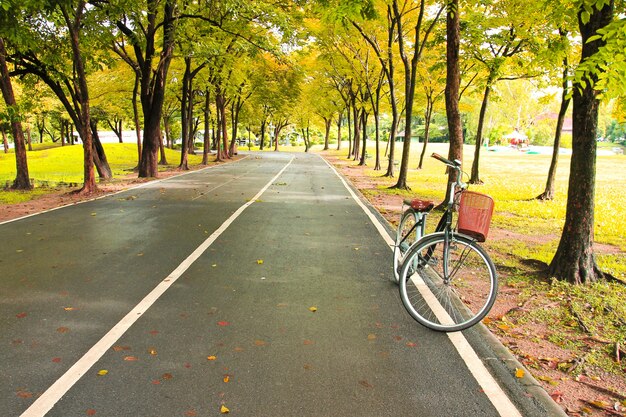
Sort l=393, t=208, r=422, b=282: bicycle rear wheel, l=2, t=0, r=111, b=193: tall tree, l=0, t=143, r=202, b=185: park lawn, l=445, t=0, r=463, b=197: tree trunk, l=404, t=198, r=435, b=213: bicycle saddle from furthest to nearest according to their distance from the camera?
l=0, t=143, r=202, b=185: park lawn, l=2, t=0, r=111, b=193: tall tree, l=445, t=0, r=463, b=197: tree trunk, l=393, t=208, r=422, b=282: bicycle rear wheel, l=404, t=198, r=435, b=213: bicycle saddle

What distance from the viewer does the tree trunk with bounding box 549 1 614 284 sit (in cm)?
599

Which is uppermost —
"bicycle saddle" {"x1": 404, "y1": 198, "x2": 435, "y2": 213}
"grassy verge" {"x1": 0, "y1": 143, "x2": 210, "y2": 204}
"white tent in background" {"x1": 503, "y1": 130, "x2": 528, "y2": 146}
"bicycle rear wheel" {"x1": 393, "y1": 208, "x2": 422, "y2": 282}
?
"white tent in background" {"x1": 503, "y1": 130, "x2": 528, "y2": 146}

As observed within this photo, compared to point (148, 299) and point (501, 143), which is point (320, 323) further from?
point (501, 143)

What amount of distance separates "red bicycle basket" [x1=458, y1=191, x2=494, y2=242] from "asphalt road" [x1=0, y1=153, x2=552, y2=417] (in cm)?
96

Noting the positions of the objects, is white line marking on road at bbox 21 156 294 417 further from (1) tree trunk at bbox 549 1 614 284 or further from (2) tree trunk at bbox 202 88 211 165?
(2) tree trunk at bbox 202 88 211 165

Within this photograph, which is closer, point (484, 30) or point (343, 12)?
point (343, 12)

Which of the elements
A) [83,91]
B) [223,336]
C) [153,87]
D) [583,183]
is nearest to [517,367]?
[223,336]

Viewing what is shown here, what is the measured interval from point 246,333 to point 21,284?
3.18m

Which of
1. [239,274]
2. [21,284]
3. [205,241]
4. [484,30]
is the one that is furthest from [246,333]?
[484,30]

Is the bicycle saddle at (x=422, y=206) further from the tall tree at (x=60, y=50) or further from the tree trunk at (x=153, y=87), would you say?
the tree trunk at (x=153, y=87)

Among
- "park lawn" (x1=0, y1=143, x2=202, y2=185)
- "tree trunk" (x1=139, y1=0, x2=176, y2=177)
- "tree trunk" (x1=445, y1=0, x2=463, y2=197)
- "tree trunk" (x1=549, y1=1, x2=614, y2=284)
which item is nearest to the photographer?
"tree trunk" (x1=549, y1=1, x2=614, y2=284)

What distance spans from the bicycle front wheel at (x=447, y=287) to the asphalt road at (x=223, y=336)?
0.19 metres

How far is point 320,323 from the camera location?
457 centimetres

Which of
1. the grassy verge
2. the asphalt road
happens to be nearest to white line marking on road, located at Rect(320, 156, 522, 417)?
the asphalt road
